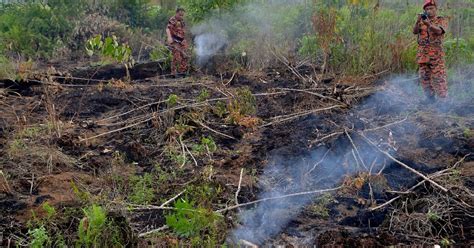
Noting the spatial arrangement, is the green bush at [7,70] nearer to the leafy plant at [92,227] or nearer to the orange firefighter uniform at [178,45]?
the orange firefighter uniform at [178,45]

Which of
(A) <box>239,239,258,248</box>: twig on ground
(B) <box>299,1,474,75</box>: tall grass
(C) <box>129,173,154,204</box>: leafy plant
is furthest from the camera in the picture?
(B) <box>299,1,474,75</box>: tall grass

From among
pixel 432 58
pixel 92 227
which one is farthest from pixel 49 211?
pixel 432 58

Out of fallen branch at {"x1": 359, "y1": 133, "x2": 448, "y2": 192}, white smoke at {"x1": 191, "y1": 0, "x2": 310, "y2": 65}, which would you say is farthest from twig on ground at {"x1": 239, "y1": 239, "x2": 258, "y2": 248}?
white smoke at {"x1": 191, "y1": 0, "x2": 310, "y2": 65}

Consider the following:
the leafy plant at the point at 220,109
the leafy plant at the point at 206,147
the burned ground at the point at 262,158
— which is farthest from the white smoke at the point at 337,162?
the leafy plant at the point at 220,109

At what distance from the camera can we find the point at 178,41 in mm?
10242

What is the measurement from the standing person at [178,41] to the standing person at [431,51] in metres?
5.00

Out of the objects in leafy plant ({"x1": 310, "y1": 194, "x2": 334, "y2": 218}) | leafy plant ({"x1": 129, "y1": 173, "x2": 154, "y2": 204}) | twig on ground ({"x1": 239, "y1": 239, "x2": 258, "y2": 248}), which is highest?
twig on ground ({"x1": 239, "y1": 239, "x2": 258, "y2": 248})

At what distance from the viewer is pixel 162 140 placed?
19.7 feet

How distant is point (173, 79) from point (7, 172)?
520 cm

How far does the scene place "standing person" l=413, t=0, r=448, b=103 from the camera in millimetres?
6324

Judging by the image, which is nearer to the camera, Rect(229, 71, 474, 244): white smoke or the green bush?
Rect(229, 71, 474, 244): white smoke

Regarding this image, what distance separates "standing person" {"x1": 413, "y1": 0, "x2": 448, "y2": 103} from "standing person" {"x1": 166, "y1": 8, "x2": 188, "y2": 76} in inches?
197

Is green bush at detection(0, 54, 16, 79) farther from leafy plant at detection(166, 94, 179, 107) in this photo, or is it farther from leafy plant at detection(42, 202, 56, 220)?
leafy plant at detection(42, 202, 56, 220)

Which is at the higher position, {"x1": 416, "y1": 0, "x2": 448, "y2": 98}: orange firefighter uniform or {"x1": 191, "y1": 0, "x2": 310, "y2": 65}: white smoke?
{"x1": 416, "y1": 0, "x2": 448, "y2": 98}: orange firefighter uniform
